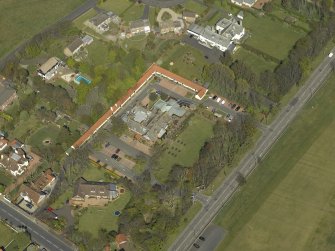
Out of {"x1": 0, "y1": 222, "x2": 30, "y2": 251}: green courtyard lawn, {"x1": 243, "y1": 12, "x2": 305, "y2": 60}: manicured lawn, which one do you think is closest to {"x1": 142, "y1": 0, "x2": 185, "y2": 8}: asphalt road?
{"x1": 243, "y1": 12, "x2": 305, "y2": 60}: manicured lawn

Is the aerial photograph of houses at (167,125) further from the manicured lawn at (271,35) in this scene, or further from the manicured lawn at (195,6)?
the manicured lawn at (195,6)

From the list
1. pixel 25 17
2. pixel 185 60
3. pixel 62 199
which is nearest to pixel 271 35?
pixel 185 60

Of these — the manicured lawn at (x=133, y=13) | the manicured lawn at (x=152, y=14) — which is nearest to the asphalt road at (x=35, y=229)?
the manicured lawn at (x=133, y=13)

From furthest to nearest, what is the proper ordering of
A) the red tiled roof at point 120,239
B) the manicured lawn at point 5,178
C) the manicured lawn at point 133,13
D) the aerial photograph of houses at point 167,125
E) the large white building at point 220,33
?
the manicured lawn at point 133,13 < the large white building at point 220,33 < the manicured lawn at point 5,178 < the aerial photograph of houses at point 167,125 < the red tiled roof at point 120,239

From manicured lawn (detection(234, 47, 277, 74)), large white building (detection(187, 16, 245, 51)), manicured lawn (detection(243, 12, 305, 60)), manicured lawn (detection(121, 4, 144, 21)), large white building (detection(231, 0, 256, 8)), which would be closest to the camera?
manicured lawn (detection(234, 47, 277, 74))

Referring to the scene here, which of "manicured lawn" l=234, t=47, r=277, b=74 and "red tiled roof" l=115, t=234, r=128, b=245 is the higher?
"manicured lawn" l=234, t=47, r=277, b=74

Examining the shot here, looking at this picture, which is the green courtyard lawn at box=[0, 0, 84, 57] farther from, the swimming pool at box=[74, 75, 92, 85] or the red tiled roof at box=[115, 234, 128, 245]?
the red tiled roof at box=[115, 234, 128, 245]
